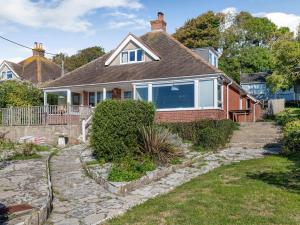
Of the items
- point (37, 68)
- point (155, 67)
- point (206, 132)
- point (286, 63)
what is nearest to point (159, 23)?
point (155, 67)

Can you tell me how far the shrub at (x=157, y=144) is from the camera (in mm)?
12258

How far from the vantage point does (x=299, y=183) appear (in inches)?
377

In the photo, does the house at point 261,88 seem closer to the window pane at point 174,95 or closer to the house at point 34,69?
the house at point 34,69

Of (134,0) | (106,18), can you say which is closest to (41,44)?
(106,18)

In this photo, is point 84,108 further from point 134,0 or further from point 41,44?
point 41,44

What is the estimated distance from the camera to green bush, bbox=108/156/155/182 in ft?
32.6

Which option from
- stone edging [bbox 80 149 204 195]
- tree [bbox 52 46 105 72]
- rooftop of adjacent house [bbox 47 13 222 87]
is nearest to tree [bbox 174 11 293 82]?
tree [bbox 52 46 105 72]

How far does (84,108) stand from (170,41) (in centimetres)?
888

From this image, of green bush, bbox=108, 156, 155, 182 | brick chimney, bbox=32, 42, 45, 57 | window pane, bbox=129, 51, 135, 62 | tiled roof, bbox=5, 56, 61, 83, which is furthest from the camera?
Answer: brick chimney, bbox=32, 42, 45, 57

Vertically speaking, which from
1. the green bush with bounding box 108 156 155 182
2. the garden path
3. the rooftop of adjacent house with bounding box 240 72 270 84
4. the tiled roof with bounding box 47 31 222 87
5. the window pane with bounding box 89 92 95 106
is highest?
the rooftop of adjacent house with bounding box 240 72 270 84

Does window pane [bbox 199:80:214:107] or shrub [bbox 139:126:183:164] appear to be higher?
window pane [bbox 199:80:214:107]

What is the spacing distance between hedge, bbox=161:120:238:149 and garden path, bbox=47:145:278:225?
228 centimetres

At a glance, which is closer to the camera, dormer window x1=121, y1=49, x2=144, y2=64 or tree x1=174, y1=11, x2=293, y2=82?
dormer window x1=121, y1=49, x2=144, y2=64

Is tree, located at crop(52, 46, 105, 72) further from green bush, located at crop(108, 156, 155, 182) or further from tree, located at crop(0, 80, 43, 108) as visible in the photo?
green bush, located at crop(108, 156, 155, 182)
